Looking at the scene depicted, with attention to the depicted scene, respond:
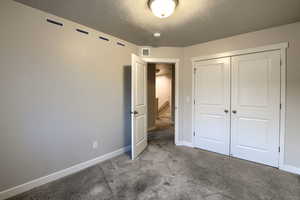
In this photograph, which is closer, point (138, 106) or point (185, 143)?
point (138, 106)

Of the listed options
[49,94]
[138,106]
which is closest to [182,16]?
[138,106]

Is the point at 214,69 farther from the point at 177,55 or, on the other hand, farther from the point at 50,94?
the point at 50,94

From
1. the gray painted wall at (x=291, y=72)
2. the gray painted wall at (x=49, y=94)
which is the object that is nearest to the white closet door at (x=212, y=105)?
the gray painted wall at (x=291, y=72)

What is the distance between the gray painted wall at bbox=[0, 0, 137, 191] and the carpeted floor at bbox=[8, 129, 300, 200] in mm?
368

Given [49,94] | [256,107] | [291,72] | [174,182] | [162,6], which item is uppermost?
[162,6]

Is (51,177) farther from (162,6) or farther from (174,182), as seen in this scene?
(162,6)

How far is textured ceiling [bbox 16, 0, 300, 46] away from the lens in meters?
1.86

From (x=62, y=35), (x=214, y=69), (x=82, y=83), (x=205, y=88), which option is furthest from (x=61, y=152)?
(x=214, y=69)

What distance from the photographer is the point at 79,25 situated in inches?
94.4

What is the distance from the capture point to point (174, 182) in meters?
2.12

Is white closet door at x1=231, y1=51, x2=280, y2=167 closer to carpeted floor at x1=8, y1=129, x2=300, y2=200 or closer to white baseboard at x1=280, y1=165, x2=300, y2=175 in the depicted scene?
white baseboard at x1=280, y1=165, x2=300, y2=175

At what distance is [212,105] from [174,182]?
6.03ft

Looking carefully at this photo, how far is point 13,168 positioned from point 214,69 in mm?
3662

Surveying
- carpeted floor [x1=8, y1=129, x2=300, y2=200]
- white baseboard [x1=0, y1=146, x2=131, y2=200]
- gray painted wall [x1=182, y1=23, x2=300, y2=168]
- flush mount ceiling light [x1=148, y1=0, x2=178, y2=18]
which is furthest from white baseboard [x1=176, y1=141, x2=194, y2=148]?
flush mount ceiling light [x1=148, y1=0, x2=178, y2=18]
